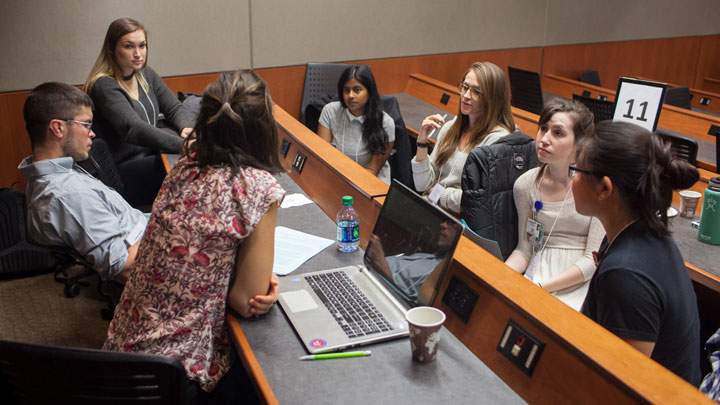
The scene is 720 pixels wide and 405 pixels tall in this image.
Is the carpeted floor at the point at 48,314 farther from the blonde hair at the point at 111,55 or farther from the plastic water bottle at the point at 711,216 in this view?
the plastic water bottle at the point at 711,216

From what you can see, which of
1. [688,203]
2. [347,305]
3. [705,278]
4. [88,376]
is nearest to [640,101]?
[688,203]

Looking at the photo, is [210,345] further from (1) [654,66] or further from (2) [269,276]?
(1) [654,66]

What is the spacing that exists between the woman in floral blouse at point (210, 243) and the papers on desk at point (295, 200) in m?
0.87

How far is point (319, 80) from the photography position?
5191 millimetres

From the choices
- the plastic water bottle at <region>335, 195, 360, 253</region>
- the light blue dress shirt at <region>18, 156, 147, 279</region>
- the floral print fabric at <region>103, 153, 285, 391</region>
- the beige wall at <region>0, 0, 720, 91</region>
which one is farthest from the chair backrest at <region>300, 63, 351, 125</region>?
the floral print fabric at <region>103, 153, 285, 391</region>

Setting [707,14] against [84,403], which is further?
[707,14]

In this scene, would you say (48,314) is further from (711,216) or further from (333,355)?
(711,216)

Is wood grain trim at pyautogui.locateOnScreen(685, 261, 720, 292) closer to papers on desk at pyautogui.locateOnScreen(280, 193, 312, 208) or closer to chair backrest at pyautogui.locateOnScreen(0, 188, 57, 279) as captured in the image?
papers on desk at pyautogui.locateOnScreen(280, 193, 312, 208)

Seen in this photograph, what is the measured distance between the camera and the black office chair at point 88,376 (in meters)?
1.41

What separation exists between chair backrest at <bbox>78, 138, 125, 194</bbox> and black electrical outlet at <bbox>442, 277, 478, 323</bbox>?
75.6 inches

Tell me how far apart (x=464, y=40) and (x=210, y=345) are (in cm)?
474

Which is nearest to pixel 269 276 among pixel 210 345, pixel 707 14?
pixel 210 345

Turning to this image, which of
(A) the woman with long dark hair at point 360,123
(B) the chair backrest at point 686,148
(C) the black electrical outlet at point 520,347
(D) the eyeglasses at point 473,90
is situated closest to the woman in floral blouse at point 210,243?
(C) the black electrical outlet at point 520,347

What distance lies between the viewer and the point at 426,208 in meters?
1.80
